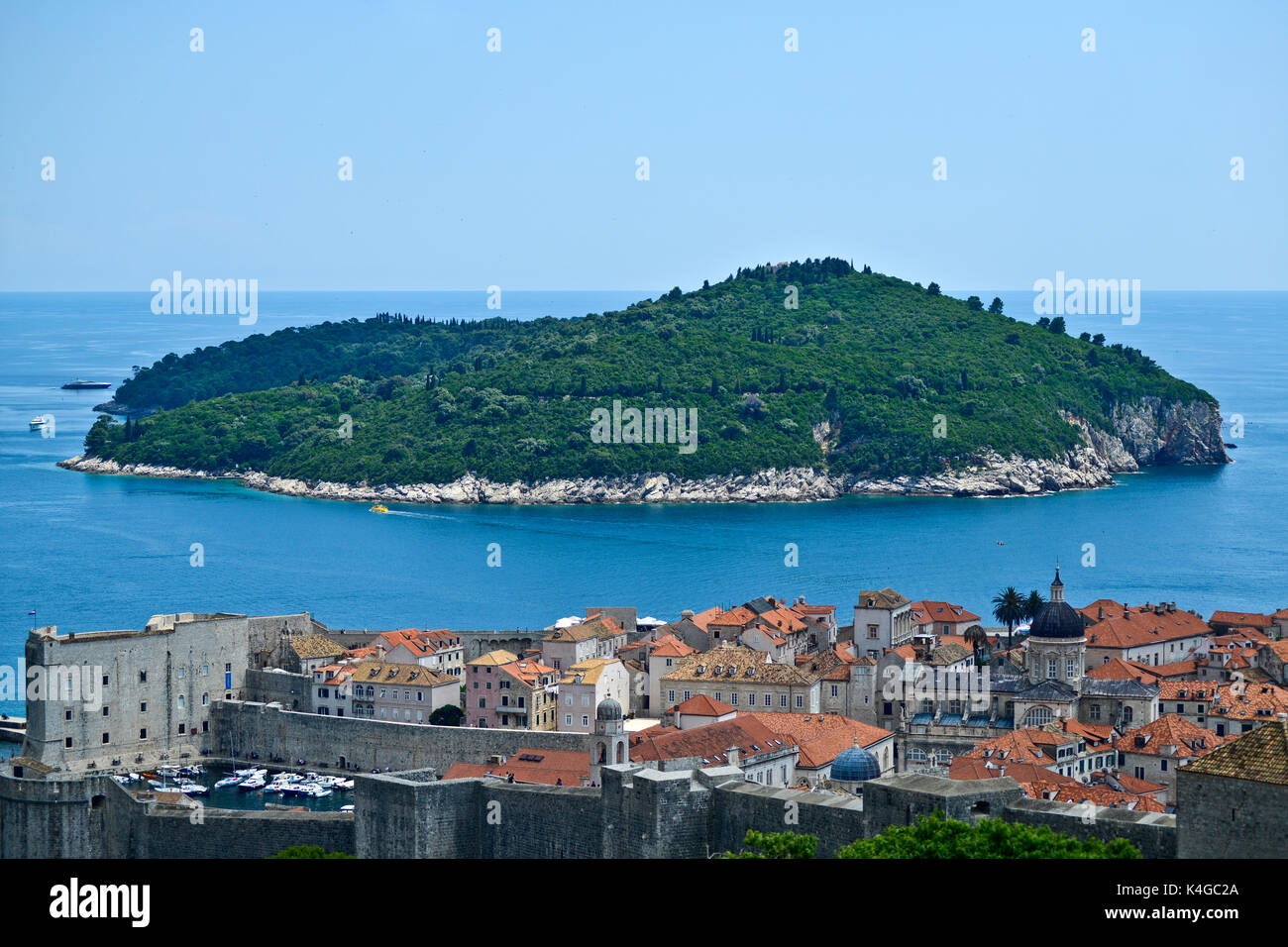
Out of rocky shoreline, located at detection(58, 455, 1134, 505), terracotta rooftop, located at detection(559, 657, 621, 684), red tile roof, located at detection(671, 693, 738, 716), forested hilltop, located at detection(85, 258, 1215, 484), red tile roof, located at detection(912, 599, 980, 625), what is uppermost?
forested hilltop, located at detection(85, 258, 1215, 484)

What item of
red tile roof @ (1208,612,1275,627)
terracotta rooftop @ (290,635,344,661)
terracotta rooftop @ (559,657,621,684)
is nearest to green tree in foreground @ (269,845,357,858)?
terracotta rooftop @ (559,657,621,684)

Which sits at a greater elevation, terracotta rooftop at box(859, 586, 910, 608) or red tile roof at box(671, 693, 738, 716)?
terracotta rooftop at box(859, 586, 910, 608)

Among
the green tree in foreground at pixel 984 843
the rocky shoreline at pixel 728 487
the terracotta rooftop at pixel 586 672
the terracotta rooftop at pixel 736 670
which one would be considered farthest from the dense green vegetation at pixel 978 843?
the rocky shoreline at pixel 728 487

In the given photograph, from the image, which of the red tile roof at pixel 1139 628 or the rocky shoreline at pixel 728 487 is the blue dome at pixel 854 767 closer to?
the red tile roof at pixel 1139 628

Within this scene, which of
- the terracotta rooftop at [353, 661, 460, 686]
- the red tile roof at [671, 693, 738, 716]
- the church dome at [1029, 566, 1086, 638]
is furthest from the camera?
the terracotta rooftop at [353, 661, 460, 686]

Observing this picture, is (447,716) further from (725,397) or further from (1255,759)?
(725,397)

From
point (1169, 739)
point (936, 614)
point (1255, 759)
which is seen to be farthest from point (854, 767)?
point (936, 614)

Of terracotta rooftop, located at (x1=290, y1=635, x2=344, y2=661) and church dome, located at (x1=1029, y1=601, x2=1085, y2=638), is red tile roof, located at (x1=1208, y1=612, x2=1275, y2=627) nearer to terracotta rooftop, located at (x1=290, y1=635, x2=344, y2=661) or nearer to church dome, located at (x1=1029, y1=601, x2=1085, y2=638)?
church dome, located at (x1=1029, y1=601, x2=1085, y2=638)
